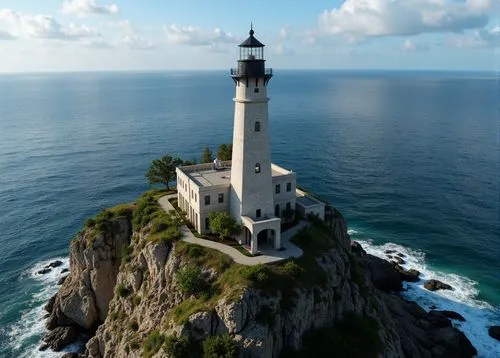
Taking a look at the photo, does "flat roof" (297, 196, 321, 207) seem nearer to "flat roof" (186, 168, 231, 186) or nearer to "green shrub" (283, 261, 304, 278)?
"flat roof" (186, 168, 231, 186)

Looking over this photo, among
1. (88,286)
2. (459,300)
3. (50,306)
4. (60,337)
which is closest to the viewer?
(60,337)

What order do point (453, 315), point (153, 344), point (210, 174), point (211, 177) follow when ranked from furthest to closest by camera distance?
point (210, 174) < point (211, 177) < point (453, 315) < point (153, 344)

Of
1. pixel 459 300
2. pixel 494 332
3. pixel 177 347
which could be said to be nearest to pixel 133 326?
pixel 177 347

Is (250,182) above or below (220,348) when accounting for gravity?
above

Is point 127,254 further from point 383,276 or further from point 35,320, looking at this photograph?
point 383,276

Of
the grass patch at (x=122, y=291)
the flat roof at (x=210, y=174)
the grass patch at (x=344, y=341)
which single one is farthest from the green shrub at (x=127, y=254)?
the grass patch at (x=344, y=341)

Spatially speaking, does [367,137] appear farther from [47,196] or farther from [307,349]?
[307,349]

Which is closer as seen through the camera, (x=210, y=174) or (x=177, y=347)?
(x=177, y=347)

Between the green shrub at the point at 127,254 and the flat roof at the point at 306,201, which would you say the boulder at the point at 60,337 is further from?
the flat roof at the point at 306,201
